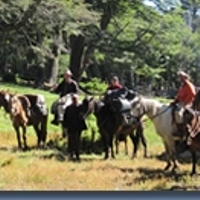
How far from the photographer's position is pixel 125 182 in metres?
6.39

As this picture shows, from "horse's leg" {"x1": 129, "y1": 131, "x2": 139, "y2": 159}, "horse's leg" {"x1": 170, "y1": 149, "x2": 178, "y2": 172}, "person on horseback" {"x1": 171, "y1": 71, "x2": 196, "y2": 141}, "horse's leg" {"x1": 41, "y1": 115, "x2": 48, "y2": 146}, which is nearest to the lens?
"person on horseback" {"x1": 171, "y1": 71, "x2": 196, "y2": 141}

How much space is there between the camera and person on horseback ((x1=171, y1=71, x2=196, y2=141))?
21.7 ft

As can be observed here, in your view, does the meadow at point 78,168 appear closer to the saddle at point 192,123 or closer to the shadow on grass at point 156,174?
the shadow on grass at point 156,174

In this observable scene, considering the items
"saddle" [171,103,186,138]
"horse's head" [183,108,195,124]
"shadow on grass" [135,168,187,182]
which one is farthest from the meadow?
"horse's head" [183,108,195,124]

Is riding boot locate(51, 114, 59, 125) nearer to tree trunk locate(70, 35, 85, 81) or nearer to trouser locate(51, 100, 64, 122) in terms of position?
trouser locate(51, 100, 64, 122)

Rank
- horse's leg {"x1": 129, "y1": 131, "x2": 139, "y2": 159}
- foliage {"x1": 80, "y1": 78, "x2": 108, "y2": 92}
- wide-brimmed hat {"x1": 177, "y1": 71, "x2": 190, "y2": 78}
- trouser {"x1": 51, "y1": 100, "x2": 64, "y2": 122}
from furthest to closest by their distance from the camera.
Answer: horse's leg {"x1": 129, "y1": 131, "x2": 139, "y2": 159} < trouser {"x1": 51, "y1": 100, "x2": 64, "y2": 122} < foliage {"x1": 80, "y1": 78, "x2": 108, "y2": 92} < wide-brimmed hat {"x1": 177, "y1": 71, "x2": 190, "y2": 78}

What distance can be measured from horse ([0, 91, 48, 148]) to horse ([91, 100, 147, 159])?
2.13 feet

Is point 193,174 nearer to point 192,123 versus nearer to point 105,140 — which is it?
point 192,123

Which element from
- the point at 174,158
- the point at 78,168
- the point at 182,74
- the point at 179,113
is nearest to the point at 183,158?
the point at 174,158

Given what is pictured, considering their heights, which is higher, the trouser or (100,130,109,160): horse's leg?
the trouser

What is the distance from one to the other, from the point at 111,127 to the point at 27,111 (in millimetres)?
1065

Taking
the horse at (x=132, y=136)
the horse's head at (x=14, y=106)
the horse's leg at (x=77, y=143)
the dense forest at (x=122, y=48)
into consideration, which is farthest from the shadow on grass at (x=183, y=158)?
the horse's head at (x=14, y=106)

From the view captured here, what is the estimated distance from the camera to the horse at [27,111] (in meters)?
7.80

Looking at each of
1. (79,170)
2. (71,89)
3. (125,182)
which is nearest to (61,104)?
(71,89)
